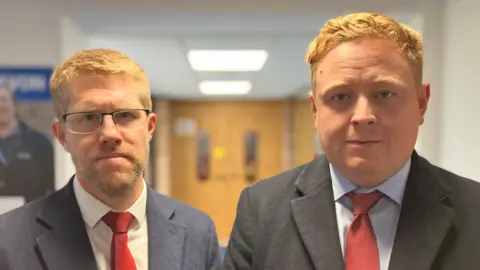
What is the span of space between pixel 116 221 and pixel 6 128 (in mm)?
881

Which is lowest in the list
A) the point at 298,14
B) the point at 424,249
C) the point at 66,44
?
the point at 424,249

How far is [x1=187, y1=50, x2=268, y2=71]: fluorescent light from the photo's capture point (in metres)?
3.03

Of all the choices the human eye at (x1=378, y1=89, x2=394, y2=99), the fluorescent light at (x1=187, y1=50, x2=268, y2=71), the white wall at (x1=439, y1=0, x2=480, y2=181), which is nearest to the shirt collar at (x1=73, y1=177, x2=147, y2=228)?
the human eye at (x1=378, y1=89, x2=394, y2=99)

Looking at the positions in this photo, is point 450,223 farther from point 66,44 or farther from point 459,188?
point 66,44

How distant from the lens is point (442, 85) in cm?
176

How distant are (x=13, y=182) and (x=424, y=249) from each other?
5.00 feet

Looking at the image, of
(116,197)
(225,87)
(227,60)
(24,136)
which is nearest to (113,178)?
(116,197)

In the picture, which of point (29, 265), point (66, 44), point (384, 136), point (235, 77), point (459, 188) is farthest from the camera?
point (235, 77)

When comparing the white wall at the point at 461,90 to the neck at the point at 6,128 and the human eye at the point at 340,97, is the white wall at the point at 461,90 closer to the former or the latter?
the human eye at the point at 340,97

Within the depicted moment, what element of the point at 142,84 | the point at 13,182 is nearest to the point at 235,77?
the point at 13,182

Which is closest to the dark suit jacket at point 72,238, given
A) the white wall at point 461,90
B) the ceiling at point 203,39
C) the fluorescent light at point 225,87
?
the ceiling at point 203,39

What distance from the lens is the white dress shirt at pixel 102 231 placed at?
3.71 feet

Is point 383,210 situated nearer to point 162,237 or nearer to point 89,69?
point 162,237

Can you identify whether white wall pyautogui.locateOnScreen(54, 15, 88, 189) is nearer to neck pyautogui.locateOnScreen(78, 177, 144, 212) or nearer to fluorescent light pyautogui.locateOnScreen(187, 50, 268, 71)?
neck pyautogui.locateOnScreen(78, 177, 144, 212)
